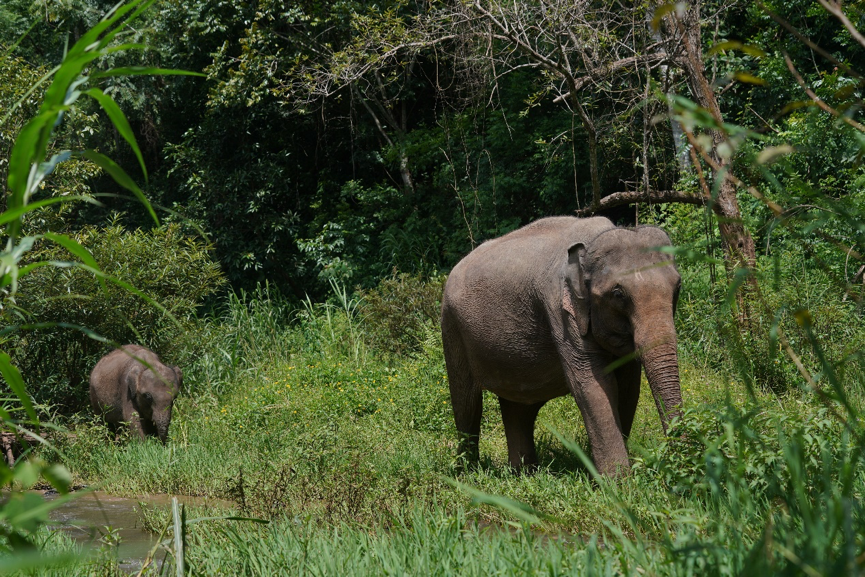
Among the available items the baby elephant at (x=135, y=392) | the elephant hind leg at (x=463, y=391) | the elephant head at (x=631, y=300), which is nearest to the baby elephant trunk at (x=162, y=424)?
the baby elephant at (x=135, y=392)

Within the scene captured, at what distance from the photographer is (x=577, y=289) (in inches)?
229

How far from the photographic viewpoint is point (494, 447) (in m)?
8.17

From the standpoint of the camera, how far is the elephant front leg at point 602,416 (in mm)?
5605

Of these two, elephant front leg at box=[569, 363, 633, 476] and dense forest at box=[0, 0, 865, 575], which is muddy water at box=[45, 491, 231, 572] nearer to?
dense forest at box=[0, 0, 865, 575]

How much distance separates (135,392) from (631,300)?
6567mm

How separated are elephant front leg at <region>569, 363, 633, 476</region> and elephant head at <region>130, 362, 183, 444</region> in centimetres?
546

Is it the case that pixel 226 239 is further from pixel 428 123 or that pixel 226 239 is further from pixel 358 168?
pixel 428 123

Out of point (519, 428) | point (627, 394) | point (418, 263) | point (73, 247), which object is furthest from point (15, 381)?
point (418, 263)

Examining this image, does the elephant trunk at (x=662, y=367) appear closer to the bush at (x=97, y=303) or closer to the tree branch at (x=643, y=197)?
the tree branch at (x=643, y=197)

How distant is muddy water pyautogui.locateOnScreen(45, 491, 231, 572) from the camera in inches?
224

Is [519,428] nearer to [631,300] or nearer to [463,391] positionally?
[463,391]

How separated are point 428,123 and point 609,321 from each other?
13.6 meters

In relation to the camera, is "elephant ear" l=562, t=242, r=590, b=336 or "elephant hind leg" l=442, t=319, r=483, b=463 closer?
"elephant ear" l=562, t=242, r=590, b=336

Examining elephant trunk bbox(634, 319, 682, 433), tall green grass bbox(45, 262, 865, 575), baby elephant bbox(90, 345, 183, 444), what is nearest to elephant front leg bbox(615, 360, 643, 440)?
tall green grass bbox(45, 262, 865, 575)
